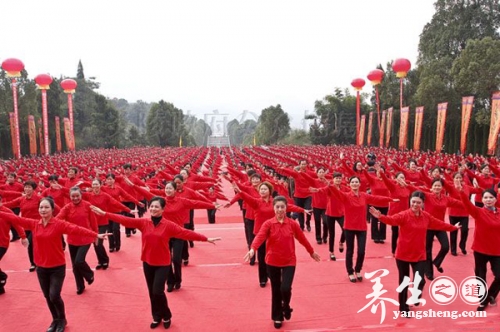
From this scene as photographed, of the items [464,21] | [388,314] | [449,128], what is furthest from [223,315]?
[464,21]

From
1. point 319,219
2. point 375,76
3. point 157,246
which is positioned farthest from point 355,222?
point 375,76

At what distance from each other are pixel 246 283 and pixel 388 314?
6.45 ft

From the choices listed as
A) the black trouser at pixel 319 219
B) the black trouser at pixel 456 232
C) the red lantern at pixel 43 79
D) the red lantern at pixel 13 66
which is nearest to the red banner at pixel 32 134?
the red lantern at pixel 43 79

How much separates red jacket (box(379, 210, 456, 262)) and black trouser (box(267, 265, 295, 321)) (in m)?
1.20

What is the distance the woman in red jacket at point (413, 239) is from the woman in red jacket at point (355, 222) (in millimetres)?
1053

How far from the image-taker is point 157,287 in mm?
4410

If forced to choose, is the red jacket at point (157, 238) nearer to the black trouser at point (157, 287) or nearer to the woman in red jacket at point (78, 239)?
the black trouser at point (157, 287)

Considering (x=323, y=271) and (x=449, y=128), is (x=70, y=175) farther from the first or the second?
(x=449, y=128)

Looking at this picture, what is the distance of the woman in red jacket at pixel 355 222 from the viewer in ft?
19.0

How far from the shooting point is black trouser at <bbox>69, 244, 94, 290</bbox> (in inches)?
217

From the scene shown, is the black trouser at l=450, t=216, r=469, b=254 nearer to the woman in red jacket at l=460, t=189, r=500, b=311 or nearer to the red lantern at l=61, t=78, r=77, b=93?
the woman in red jacket at l=460, t=189, r=500, b=311

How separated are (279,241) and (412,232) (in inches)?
55.7

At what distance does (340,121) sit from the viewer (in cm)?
4888

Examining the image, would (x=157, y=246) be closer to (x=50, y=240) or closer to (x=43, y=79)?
(x=50, y=240)
